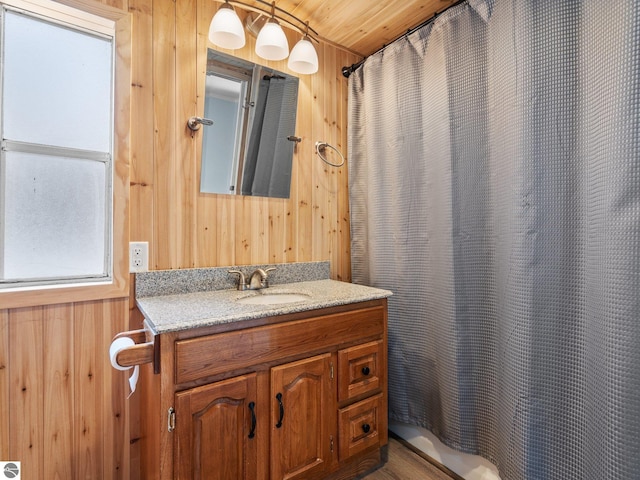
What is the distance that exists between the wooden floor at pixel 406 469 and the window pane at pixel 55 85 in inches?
77.0

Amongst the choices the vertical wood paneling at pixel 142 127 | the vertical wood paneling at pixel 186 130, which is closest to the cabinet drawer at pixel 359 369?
the vertical wood paneling at pixel 186 130

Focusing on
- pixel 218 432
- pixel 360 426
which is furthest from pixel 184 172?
pixel 360 426

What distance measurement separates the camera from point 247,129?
163 cm

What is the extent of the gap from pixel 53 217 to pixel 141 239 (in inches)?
13.0

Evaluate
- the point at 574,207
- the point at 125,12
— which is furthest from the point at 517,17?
the point at 125,12

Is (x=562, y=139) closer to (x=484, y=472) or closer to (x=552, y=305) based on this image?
(x=552, y=305)

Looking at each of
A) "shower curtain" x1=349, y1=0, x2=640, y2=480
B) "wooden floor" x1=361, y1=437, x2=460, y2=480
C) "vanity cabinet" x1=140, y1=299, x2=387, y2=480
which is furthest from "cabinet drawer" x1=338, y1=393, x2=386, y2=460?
"shower curtain" x1=349, y1=0, x2=640, y2=480

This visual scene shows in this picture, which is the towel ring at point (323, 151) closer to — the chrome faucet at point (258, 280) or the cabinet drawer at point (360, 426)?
the chrome faucet at point (258, 280)

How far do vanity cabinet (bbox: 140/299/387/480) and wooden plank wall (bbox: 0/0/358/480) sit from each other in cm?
19

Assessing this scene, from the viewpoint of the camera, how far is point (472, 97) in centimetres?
142

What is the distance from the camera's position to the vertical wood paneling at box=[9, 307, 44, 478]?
114cm

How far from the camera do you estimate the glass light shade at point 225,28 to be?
1.37 metres

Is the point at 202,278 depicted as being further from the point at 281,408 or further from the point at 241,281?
the point at 281,408

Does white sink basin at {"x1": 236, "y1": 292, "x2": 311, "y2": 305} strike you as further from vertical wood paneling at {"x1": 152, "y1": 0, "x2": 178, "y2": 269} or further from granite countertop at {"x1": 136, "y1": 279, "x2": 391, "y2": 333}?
vertical wood paneling at {"x1": 152, "y1": 0, "x2": 178, "y2": 269}
